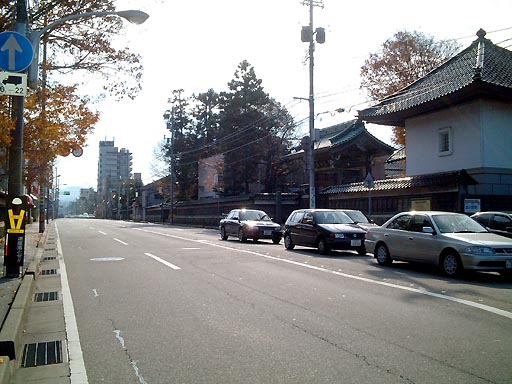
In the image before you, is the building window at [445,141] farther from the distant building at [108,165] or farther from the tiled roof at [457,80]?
the distant building at [108,165]

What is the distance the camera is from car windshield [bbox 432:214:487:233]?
1135 centimetres

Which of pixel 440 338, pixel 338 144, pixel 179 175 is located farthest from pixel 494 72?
pixel 179 175

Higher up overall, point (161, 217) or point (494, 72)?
A: point (494, 72)

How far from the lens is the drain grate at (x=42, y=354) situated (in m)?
5.21

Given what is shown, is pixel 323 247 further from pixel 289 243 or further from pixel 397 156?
pixel 397 156

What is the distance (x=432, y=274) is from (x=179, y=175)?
183 feet

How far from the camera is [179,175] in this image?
212 feet

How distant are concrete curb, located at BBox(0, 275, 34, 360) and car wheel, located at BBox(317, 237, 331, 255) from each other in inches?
400

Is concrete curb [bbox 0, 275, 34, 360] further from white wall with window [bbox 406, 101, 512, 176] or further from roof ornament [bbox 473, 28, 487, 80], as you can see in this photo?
white wall with window [bbox 406, 101, 512, 176]

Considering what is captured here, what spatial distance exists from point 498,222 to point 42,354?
12.6m

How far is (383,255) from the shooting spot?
42.7 feet

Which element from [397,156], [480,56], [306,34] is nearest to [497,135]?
[480,56]

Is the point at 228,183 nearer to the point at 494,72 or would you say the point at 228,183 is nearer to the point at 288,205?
the point at 288,205

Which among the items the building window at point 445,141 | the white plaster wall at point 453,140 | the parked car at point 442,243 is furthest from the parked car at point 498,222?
the building window at point 445,141
